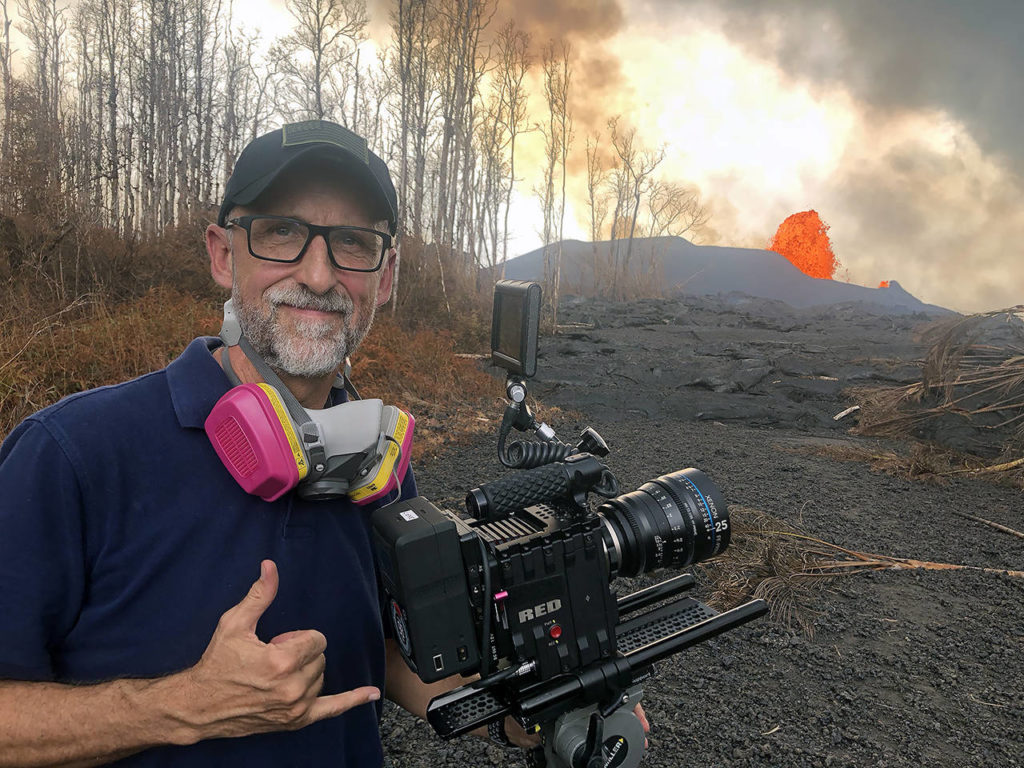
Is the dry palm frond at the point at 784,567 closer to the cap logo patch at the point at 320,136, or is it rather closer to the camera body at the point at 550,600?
the camera body at the point at 550,600

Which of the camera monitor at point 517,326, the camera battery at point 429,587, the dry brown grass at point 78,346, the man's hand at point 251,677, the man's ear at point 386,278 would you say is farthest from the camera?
the dry brown grass at point 78,346

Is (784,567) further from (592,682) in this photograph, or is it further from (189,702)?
(189,702)

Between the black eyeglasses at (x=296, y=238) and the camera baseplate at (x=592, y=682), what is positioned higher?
the black eyeglasses at (x=296, y=238)

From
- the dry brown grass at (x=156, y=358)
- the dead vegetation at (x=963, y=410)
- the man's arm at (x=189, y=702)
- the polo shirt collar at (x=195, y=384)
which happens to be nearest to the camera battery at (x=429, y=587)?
the man's arm at (x=189, y=702)

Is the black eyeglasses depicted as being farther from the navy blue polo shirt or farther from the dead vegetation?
the dead vegetation

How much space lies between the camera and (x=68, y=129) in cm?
1231

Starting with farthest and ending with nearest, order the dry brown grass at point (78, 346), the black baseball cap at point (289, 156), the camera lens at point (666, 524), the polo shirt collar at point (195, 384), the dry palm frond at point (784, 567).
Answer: the dry brown grass at point (78, 346), the dry palm frond at point (784, 567), the camera lens at point (666, 524), the black baseball cap at point (289, 156), the polo shirt collar at point (195, 384)

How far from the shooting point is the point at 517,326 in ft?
8.15

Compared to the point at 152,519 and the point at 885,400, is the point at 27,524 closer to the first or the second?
the point at 152,519

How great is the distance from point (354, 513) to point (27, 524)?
0.64 metres

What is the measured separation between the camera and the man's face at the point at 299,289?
1.55m

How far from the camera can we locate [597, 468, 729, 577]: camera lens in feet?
5.33

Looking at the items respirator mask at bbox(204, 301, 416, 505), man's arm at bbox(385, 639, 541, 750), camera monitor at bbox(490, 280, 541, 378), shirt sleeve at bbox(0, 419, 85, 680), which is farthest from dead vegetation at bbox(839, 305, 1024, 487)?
shirt sleeve at bbox(0, 419, 85, 680)

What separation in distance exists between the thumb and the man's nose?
70 centimetres
